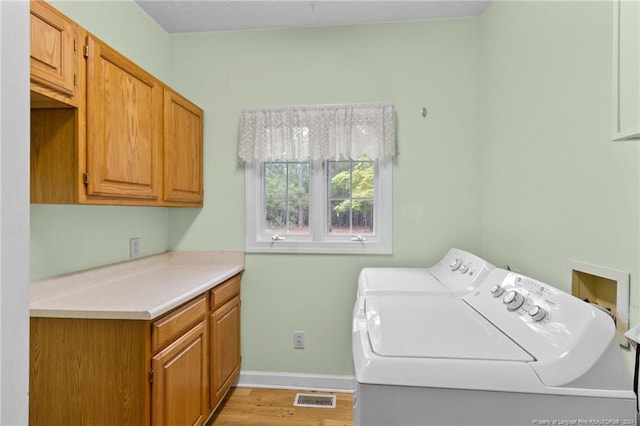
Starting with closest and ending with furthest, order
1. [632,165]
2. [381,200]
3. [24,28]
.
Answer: [24,28] < [632,165] < [381,200]

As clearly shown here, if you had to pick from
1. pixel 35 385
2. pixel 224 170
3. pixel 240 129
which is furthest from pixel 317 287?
pixel 35 385

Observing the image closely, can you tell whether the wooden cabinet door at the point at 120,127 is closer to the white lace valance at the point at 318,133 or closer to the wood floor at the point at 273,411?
the white lace valance at the point at 318,133

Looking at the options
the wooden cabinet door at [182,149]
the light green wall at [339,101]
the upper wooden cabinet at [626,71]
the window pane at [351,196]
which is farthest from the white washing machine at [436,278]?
the wooden cabinet door at [182,149]

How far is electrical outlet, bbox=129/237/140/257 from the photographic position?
220 cm

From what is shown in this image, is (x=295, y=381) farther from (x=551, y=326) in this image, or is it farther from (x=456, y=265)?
(x=551, y=326)

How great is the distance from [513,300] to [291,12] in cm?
210

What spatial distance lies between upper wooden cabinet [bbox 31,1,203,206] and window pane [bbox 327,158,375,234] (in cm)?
112

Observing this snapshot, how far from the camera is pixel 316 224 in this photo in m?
2.51

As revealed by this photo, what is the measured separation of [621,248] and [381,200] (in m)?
1.44

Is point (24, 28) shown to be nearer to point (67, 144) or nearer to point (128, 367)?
point (67, 144)

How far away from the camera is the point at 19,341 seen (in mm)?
441

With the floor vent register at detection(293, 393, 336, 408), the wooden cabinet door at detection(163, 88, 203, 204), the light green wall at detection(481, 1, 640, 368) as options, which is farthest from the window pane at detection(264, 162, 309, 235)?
the light green wall at detection(481, 1, 640, 368)

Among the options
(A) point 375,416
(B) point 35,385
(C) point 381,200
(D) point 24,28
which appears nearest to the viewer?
(D) point 24,28

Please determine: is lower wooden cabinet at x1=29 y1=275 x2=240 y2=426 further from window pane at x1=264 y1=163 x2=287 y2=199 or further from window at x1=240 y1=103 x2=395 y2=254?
window pane at x1=264 y1=163 x2=287 y2=199
